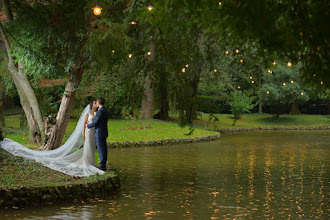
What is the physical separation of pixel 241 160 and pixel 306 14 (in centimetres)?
1460

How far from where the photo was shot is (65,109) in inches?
741

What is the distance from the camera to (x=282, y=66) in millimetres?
52531

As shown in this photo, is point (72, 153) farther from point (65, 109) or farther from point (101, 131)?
point (65, 109)

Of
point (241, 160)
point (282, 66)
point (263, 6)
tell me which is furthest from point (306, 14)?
point (282, 66)

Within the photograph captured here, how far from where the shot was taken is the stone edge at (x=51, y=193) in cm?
1144

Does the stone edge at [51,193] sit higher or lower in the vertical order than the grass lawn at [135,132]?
lower

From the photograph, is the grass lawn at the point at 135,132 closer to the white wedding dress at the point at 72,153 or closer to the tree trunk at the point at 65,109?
the tree trunk at the point at 65,109

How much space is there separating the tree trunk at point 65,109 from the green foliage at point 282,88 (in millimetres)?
34684

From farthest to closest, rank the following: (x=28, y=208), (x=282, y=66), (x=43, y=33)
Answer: (x=282, y=66)
(x=43, y=33)
(x=28, y=208)

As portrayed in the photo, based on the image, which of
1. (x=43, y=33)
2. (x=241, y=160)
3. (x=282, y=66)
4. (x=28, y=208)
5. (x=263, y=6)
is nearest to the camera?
(x=263, y=6)

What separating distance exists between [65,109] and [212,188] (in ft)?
22.4

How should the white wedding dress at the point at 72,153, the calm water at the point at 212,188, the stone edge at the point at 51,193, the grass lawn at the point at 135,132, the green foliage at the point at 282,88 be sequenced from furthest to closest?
the green foliage at the point at 282,88
the grass lawn at the point at 135,132
the white wedding dress at the point at 72,153
the stone edge at the point at 51,193
the calm water at the point at 212,188

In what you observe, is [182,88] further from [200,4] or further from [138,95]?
[200,4]

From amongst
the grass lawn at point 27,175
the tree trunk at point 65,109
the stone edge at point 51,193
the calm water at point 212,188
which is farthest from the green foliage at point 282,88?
the stone edge at point 51,193
